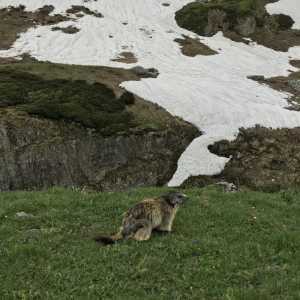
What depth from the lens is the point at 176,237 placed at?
14617mm

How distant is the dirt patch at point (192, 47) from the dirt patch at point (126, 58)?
8.92 m

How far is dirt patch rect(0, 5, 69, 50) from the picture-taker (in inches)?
3238

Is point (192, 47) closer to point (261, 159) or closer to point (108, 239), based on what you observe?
point (261, 159)

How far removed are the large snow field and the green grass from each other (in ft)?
70.8

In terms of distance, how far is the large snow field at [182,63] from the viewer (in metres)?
47.5

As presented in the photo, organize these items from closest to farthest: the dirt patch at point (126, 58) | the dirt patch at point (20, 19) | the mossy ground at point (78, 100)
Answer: the mossy ground at point (78, 100) < the dirt patch at point (126, 58) < the dirt patch at point (20, 19)

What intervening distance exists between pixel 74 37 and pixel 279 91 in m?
36.9

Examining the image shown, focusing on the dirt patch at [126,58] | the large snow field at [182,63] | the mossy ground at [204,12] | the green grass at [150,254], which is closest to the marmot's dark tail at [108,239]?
the green grass at [150,254]

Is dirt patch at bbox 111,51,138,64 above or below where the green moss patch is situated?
below

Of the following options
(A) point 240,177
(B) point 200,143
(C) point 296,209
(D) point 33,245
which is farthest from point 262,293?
(B) point 200,143

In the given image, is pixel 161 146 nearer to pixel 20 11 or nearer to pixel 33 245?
pixel 33 245

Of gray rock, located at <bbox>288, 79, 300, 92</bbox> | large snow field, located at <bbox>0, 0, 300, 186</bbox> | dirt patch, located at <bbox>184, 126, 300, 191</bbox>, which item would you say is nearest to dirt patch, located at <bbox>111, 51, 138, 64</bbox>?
large snow field, located at <bbox>0, 0, 300, 186</bbox>

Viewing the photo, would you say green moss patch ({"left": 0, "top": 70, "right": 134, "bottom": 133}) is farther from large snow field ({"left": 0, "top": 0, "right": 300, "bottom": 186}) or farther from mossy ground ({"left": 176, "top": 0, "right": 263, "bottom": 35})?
→ mossy ground ({"left": 176, "top": 0, "right": 263, "bottom": 35})

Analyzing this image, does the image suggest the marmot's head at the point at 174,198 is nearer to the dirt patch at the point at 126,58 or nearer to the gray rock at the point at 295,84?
the gray rock at the point at 295,84
